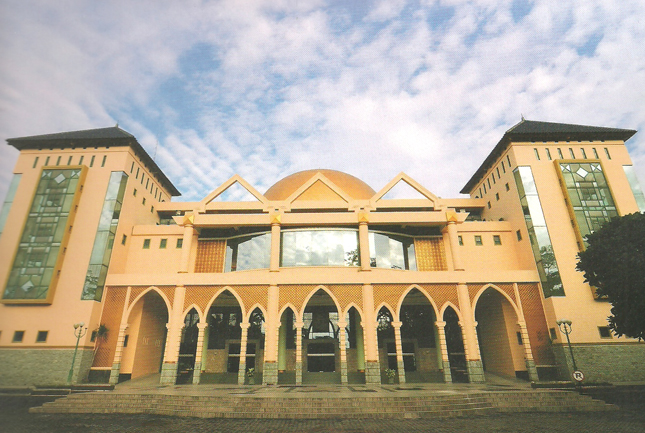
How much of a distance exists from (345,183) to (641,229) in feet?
67.5

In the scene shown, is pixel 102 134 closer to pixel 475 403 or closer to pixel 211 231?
pixel 211 231

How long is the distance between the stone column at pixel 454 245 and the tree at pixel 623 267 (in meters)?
7.21

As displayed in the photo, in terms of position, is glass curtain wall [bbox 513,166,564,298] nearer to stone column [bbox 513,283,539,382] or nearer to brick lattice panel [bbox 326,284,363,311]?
stone column [bbox 513,283,539,382]

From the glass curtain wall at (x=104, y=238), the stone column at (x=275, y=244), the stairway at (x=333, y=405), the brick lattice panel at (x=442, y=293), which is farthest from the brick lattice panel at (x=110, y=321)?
the brick lattice panel at (x=442, y=293)

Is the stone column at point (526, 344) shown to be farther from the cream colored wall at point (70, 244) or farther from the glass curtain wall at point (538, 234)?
the cream colored wall at point (70, 244)

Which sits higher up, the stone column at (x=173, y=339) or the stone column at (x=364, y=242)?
the stone column at (x=364, y=242)

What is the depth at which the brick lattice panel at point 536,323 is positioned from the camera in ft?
74.1

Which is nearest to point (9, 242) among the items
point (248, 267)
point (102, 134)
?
point (102, 134)

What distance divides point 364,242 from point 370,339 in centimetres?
655

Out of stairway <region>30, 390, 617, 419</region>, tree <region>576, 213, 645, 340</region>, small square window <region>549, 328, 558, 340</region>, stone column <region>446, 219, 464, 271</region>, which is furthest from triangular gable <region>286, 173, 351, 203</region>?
small square window <region>549, 328, 558, 340</region>

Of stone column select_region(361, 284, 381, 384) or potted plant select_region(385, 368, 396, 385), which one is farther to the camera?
potted plant select_region(385, 368, 396, 385)

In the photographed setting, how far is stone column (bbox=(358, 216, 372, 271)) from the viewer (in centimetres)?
2350

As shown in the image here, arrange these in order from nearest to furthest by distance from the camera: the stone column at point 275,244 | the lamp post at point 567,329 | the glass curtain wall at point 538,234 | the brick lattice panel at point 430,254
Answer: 1. the lamp post at point 567,329
2. the glass curtain wall at point 538,234
3. the stone column at point 275,244
4. the brick lattice panel at point 430,254

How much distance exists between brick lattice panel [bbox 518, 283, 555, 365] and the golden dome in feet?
48.0
